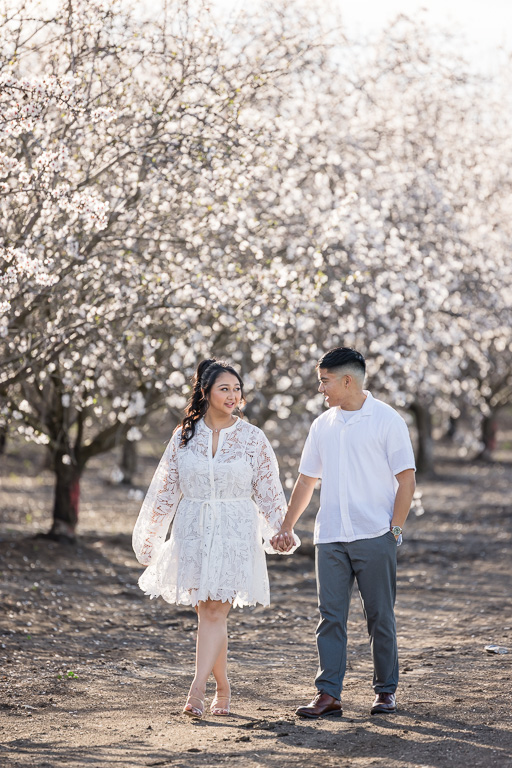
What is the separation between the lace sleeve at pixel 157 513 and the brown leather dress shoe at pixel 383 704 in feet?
4.75

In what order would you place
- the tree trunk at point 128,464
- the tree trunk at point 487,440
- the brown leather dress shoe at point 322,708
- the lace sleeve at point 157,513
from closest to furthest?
the brown leather dress shoe at point 322,708, the lace sleeve at point 157,513, the tree trunk at point 128,464, the tree trunk at point 487,440

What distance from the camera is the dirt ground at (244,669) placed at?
4.87 m

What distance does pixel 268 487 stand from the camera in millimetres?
5754

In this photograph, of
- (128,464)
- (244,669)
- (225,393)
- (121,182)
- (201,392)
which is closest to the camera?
(225,393)

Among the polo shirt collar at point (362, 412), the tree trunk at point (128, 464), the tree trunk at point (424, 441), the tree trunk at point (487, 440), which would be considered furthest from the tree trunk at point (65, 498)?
the tree trunk at point (487, 440)

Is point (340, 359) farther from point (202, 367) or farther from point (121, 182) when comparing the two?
point (121, 182)

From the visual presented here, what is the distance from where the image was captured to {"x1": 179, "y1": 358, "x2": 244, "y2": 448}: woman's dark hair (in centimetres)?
575

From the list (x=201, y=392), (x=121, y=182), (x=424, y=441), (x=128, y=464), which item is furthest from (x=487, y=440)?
(x=201, y=392)

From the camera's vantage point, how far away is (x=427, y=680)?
257 inches

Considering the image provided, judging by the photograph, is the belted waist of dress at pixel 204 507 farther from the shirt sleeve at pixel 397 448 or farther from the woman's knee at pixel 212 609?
the shirt sleeve at pixel 397 448

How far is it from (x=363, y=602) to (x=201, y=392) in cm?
144

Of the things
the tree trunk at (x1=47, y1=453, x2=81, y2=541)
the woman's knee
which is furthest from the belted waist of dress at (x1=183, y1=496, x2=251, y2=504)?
the tree trunk at (x1=47, y1=453, x2=81, y2=541)

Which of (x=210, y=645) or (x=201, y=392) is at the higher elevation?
(x=201, y=392)

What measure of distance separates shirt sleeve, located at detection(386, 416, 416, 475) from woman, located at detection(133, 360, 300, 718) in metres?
0.65
